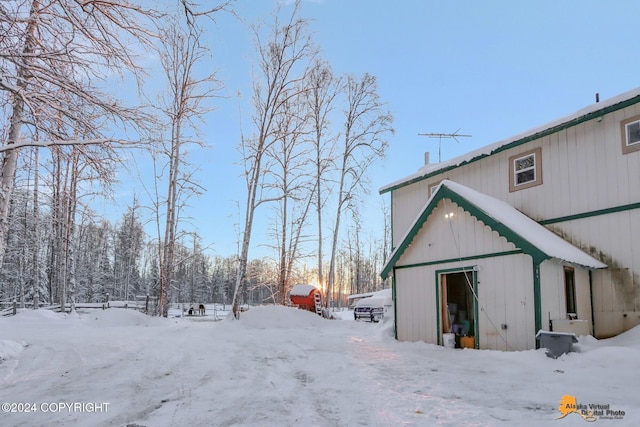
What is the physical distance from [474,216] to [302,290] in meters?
15.7

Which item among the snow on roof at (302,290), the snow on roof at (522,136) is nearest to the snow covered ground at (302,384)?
the snow on roof at (522,136)

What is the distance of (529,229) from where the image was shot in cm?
934

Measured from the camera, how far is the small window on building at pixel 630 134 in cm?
866

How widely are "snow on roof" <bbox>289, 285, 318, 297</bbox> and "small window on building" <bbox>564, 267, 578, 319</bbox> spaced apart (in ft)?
53.4

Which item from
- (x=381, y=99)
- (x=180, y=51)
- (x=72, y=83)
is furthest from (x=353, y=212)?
(x=72, y=83)

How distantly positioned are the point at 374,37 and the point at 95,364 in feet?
46.9

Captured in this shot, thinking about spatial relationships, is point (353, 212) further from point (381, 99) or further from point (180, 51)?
point (180, 51)

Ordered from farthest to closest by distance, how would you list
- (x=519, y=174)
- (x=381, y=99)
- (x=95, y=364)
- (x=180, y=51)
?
1. (x=381, y=99)
2. (x=180, y=51)
3. (x=519, y=174)
4. (x=95, y=364)

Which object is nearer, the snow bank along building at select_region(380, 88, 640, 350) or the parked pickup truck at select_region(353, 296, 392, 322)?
the snow bank along building at select_region(380, 88, 640, 350)

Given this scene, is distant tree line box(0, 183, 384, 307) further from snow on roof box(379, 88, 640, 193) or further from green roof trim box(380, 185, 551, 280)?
snow on roof box(379, 88, 640, 193)

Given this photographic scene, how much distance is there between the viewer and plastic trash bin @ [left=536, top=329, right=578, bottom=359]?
24.6ft

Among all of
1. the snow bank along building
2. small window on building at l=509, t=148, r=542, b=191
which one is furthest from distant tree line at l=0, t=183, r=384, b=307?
small window on building at l=509, t=148, r=542, b=191

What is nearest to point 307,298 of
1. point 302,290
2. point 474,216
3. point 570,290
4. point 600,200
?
point 302,290

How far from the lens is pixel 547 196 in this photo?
10.3m
